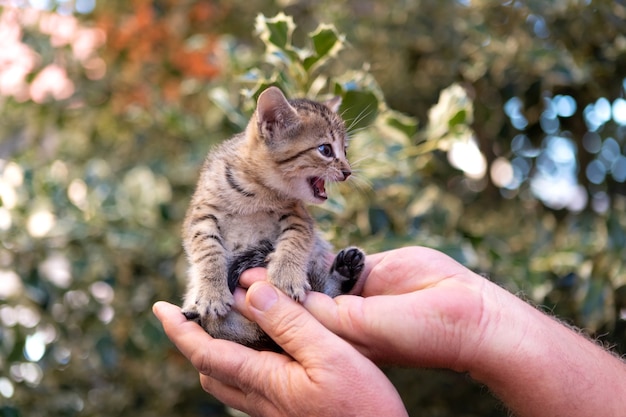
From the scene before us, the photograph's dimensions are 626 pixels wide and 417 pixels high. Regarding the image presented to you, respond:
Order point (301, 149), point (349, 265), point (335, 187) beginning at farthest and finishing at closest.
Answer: point (335, 187), point (301, 149), point (349, 265)

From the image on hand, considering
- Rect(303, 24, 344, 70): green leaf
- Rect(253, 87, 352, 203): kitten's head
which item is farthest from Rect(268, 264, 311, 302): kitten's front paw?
Rect(303, 24, 344, 70): green leaf

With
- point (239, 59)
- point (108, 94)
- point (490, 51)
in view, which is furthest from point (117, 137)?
point (490, 51)

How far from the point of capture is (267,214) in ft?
6.83

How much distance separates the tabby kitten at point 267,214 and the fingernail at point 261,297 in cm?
7

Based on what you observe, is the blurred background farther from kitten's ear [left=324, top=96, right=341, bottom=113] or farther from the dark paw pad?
the dark paw pad

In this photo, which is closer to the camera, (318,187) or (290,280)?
(290,280)

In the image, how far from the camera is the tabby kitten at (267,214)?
192 cm

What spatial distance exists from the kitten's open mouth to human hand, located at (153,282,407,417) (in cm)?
36

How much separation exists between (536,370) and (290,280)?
0.64 m

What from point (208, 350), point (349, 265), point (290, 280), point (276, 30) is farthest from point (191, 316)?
point (276, 30)

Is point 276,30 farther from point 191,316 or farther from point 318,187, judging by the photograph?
point 191,316

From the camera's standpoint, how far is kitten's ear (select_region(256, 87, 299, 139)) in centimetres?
202

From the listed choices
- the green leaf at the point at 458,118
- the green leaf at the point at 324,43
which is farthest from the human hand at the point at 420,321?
the green leaf at the point at 324,43

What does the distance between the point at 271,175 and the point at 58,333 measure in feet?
4.75
